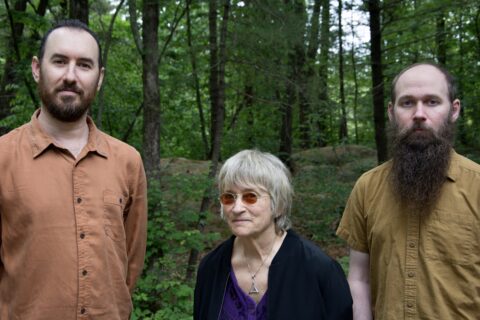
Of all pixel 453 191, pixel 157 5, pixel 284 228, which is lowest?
pixel 284 228

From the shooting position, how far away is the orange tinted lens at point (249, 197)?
2686 mm

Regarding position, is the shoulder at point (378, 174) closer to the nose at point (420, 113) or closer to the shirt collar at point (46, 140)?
the nose at point (420, 113)

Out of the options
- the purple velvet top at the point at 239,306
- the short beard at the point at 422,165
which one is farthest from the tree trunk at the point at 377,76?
the purple velvet top at the point at 239,306

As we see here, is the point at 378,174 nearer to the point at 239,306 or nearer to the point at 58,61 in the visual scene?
the point at 239,306

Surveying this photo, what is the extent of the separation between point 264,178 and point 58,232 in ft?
3.67

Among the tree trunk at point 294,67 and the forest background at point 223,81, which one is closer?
the forest background at point 223,81

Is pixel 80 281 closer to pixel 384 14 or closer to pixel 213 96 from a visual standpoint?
pixel 384 14

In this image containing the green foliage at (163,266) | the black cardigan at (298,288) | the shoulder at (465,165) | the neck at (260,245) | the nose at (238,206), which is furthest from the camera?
the green foliage at (163,266)

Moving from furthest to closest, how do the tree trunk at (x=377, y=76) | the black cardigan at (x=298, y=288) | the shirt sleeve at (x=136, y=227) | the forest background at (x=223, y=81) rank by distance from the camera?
1. the tree trunk at (x=377, y=76)
2. the forest background at (x=223, y=81)
3. the shirt sleeve at (x=136, y=227)
4. the black cardigan at (x=298, y=288)

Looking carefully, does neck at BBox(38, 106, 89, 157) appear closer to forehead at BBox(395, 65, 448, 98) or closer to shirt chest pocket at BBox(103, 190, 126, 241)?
shirt chest pocket at BBox(103, 190, 126, 241)

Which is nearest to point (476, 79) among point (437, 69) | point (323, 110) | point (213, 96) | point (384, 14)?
point (384, 14)

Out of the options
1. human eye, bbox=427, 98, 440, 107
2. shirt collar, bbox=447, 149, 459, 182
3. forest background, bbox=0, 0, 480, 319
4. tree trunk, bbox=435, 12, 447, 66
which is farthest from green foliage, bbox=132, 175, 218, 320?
tree trunk, bbox=435, 12, 447, 66

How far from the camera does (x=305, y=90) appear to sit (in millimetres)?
9516

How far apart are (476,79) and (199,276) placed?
385 inches
